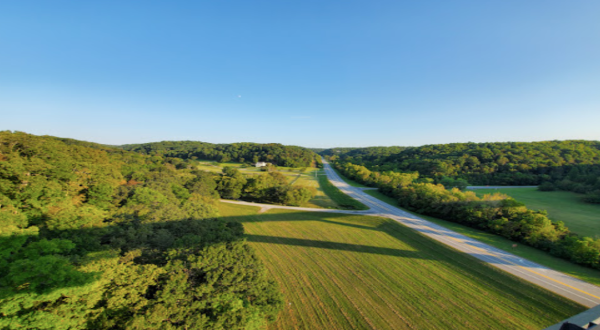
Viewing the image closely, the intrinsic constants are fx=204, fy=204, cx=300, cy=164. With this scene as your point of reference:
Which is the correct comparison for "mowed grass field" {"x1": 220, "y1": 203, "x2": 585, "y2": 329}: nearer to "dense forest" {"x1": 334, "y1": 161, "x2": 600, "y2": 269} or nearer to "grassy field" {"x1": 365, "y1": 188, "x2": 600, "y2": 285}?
"grassy field" {"x1": 365, "y1": 188, "x2": 600, "y2": 285}

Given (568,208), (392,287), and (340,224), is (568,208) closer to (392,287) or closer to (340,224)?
(340,224)

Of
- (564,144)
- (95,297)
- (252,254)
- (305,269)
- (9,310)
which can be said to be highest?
(564,144)

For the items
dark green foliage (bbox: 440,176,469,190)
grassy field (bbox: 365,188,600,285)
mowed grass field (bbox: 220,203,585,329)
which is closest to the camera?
mowed grass field (bbox: 220,203,585,329)

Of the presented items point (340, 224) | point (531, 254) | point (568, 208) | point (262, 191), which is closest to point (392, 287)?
point (340, 224)

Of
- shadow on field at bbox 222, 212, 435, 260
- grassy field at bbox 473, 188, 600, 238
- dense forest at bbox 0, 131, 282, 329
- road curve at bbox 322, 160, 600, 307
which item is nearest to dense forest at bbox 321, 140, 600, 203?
grassy field at bbox 473, 188, 600, 238

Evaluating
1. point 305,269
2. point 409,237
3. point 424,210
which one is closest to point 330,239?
point 305,269

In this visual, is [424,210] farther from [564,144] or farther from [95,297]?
[564,144]
